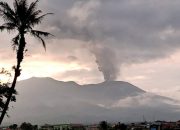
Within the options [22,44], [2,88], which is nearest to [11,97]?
[2,88]

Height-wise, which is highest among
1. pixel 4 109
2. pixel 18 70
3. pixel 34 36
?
pixel 34 36

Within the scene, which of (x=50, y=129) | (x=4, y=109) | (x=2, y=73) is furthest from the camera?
(x=50, y=129)

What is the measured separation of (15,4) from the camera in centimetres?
4559

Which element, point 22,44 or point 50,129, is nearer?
point 22,44

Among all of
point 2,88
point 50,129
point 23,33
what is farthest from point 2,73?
point 50,129

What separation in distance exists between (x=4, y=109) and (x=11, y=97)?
7.07 feet

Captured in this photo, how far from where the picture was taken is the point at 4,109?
44312 millimetres

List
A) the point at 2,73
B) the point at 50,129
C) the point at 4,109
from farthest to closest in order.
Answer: the point at 50,129 < the point at 2,73 < the point at 4,109

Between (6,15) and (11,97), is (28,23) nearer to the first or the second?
(6,15)

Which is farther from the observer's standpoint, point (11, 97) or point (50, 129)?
point (50, 129)

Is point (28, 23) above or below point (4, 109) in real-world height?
above

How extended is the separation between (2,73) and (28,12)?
667 cm

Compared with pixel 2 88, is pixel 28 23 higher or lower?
higher

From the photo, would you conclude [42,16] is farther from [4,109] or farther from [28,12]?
[4,109]
